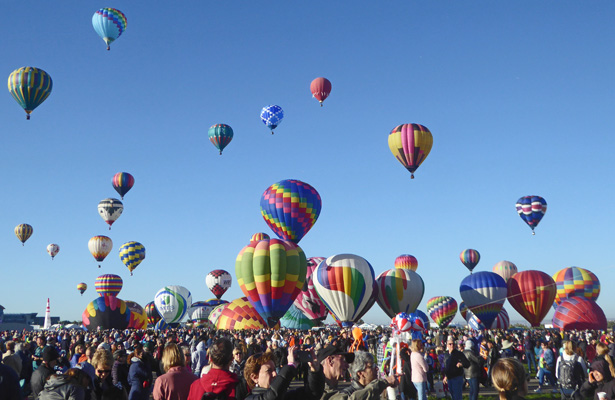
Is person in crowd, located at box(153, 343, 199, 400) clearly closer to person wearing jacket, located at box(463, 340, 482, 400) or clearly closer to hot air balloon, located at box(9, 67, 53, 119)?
person wearing jacket, located at box(463, 340, 482, 400)

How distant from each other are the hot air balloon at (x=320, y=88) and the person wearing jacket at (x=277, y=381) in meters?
41.7

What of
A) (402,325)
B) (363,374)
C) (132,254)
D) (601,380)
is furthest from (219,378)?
(132,254)

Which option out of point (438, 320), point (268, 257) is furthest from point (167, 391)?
point (438, 320)

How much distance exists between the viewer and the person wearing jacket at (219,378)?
14.6ft

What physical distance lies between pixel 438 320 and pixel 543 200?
15.5 meters

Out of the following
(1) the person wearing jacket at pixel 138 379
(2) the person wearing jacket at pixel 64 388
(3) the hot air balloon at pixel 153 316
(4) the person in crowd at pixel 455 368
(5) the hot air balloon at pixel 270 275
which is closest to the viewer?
(2) the person wearing jacket at pixel 64 388

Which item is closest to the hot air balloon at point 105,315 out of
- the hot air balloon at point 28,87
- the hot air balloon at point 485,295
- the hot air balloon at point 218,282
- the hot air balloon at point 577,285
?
the hot air balloon at point 28,87

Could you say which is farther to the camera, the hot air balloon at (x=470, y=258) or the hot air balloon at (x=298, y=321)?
the hot air balloon at (x=470, y=258)

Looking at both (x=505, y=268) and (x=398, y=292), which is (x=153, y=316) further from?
(x=505, y=268)

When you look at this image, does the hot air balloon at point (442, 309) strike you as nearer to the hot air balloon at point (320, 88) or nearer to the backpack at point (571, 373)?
the hot air balloon at point (320, 88)

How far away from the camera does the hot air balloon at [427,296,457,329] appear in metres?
54.1

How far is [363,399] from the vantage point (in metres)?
4.04

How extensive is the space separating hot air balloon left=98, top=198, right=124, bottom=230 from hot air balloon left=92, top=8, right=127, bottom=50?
16.7 meters

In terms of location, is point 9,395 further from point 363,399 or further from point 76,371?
point 363,399
